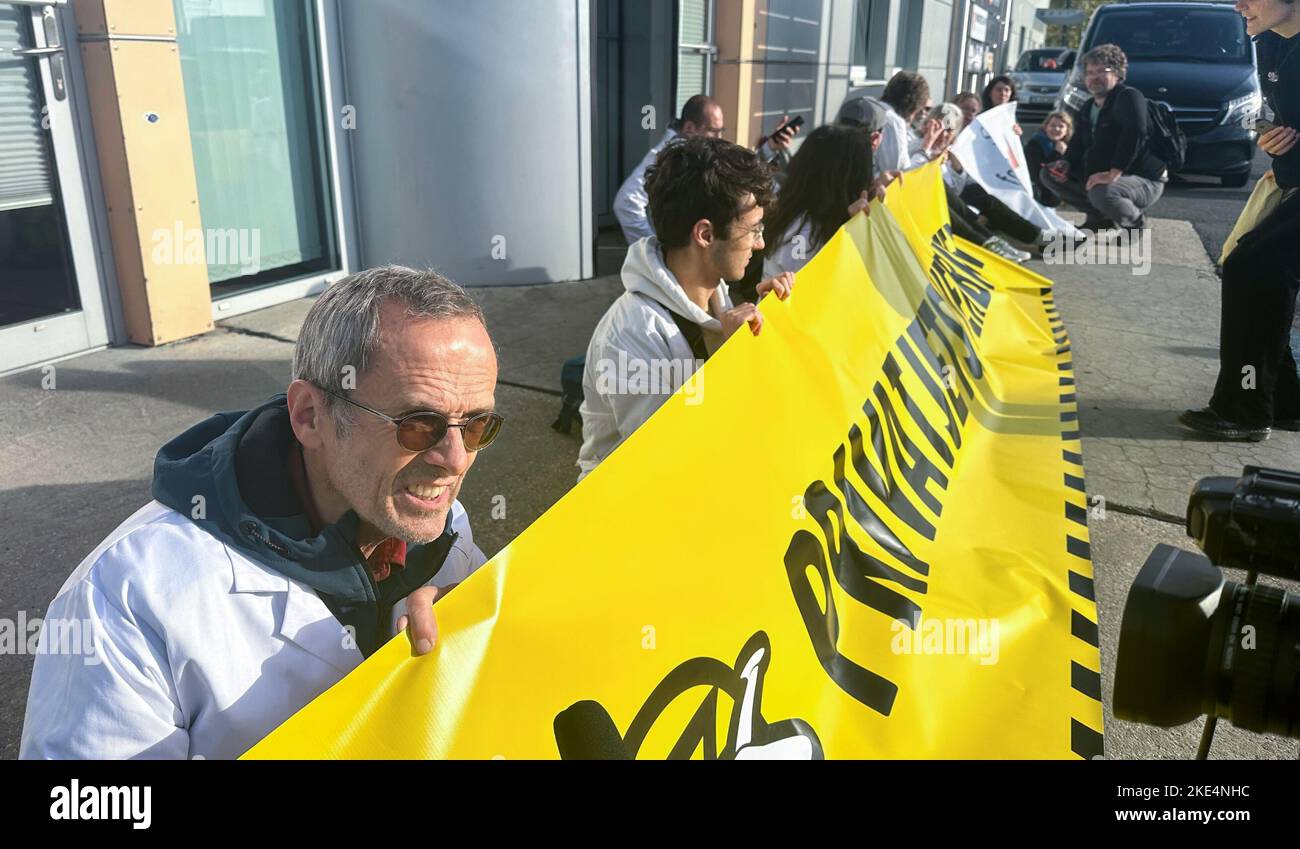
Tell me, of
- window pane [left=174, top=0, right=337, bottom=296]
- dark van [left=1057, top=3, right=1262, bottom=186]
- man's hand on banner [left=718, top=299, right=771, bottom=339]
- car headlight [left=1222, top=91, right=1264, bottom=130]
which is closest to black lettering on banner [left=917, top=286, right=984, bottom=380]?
man's hand on banner [left=718, top=299, right=771, bottom=339]

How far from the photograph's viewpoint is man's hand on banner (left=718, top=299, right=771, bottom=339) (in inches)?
110

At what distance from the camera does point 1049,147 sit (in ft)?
38.3

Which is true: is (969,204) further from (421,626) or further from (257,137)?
(421,626)

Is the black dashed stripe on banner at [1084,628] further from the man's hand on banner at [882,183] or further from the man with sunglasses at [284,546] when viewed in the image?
the man's hand on banner at [882,183]

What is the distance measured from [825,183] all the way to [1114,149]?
5.95m

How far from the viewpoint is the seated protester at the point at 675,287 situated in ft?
10.3

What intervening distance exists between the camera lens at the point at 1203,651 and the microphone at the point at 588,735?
74cm

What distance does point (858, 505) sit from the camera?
2.86m

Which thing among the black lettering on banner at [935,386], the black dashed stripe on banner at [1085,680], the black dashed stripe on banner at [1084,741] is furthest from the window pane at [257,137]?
the black dashed stripe on banner at [1084,741]

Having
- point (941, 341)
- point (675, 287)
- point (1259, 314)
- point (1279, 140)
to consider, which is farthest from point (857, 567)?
point (1279, 140)
